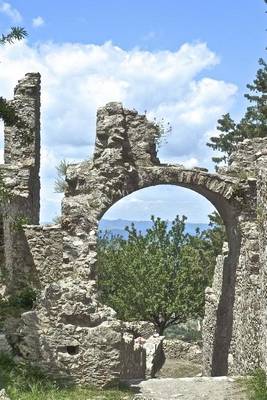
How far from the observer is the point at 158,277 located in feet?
105

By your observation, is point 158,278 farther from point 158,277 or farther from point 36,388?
point 36,388

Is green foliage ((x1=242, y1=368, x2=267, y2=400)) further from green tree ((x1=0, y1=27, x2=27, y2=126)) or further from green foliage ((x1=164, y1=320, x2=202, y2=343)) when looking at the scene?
green foliage ((x1=164, y1=320, x2=202, y2=343))

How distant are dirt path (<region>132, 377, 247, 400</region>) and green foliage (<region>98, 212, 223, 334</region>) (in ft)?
64.3

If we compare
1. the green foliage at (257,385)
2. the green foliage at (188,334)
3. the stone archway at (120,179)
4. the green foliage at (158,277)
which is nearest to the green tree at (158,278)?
the green foliage at (158,277)

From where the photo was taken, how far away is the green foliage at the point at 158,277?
3148 centimetres

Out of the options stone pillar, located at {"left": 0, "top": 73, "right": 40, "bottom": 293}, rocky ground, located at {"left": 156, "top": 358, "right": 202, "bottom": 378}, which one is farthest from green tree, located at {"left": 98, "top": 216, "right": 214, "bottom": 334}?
stone pillar, located at {"left": 0, "top": 73, "right": 40, "bottom": 293}

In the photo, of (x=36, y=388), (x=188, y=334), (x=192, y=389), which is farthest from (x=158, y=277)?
(x=36, y=388)

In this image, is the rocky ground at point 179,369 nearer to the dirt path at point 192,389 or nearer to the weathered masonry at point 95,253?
the weathered masonry at point 95,253

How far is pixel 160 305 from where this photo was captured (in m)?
31.4

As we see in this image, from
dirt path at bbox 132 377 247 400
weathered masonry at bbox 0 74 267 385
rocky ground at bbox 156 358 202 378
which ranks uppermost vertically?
weathered masonry at bbox 0 74 267 385

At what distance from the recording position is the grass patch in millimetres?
9445

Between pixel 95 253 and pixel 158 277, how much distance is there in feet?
58.8

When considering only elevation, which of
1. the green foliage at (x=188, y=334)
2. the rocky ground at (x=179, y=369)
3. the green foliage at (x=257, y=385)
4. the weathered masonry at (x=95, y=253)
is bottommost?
the green foliage at (x=188, y=334)

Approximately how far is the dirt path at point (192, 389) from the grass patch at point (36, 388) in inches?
22.3
